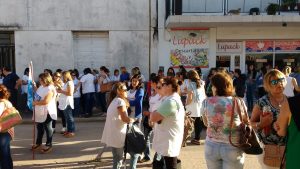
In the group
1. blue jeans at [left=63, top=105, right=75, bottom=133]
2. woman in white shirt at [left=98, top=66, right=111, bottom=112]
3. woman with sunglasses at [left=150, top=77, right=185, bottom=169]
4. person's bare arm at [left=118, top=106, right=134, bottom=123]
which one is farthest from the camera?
woman in white shirt at [left=98, top=66, right=111, bottom=112]

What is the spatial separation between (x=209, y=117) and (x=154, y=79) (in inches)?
89.0

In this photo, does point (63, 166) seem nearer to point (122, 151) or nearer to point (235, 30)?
point (122, 151)

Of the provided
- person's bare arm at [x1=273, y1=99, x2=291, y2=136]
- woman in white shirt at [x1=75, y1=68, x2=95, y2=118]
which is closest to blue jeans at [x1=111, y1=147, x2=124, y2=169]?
person's bare arm at [x1=273, y1=99, x2=291, y2=136]

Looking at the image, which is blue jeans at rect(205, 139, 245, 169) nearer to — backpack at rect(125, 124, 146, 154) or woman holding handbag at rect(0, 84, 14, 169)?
backpack at rect(125, 124, 146, 154)

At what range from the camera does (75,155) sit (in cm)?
738

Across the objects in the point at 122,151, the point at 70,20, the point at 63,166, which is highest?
the point at 70,20

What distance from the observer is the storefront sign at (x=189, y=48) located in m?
14.7

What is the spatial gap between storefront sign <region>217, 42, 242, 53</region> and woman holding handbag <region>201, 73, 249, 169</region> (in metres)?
11.3

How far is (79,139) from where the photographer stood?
29.2 feet

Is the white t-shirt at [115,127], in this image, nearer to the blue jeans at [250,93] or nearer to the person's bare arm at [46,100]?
the person's bare arm at [46,100]

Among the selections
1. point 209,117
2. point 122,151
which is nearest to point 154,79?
point 122,151

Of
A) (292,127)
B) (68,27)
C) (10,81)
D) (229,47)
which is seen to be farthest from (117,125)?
(229,47)

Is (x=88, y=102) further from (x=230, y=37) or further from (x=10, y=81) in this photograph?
(x=230, y=37)

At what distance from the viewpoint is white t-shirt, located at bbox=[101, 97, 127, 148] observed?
5.38 m
